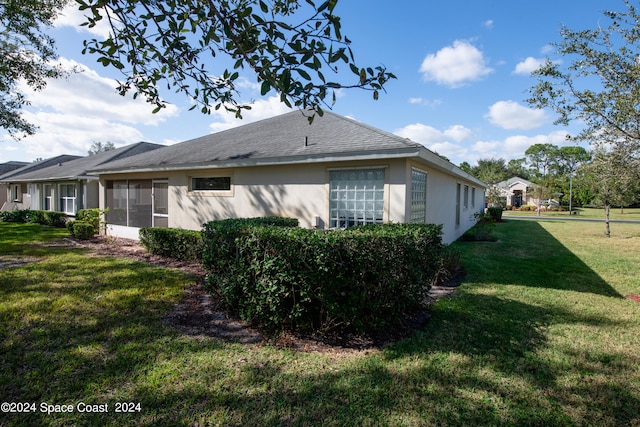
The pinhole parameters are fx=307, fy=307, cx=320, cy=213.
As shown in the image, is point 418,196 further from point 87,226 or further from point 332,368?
point 87,226

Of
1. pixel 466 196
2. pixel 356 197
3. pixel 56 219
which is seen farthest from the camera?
pixel 56 219

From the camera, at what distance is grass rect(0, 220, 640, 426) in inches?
106

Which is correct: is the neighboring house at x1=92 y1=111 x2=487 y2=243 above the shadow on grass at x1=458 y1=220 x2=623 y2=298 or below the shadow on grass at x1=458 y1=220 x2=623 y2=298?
above

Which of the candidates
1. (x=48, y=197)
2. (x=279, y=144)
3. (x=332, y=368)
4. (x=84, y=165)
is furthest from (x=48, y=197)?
(x=332, y=368)

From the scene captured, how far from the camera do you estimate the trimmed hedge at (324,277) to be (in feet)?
12.8

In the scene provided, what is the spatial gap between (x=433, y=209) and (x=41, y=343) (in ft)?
30.2

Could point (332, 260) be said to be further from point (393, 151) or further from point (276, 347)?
point (393, 151)

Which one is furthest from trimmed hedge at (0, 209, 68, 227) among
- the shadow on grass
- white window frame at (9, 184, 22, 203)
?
the shadow on grass

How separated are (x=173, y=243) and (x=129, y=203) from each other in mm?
5421

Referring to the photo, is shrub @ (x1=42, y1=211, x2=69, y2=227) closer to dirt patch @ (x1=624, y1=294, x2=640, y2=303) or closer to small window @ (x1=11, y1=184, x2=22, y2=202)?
Result: small window @ (x1=11, y1=184, x2=22, y2=202)

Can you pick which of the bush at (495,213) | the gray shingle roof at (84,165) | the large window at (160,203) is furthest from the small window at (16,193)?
the bush at (495,213)

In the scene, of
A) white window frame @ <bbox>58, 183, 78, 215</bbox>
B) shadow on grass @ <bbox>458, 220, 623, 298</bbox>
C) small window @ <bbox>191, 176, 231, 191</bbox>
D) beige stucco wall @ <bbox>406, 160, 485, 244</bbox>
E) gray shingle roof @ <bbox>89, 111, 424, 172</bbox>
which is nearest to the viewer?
shadow on grass @ <bbox>458, 220, 623, 298</bbox>

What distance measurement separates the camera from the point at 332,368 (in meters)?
3.42

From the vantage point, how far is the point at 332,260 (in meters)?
3.85
